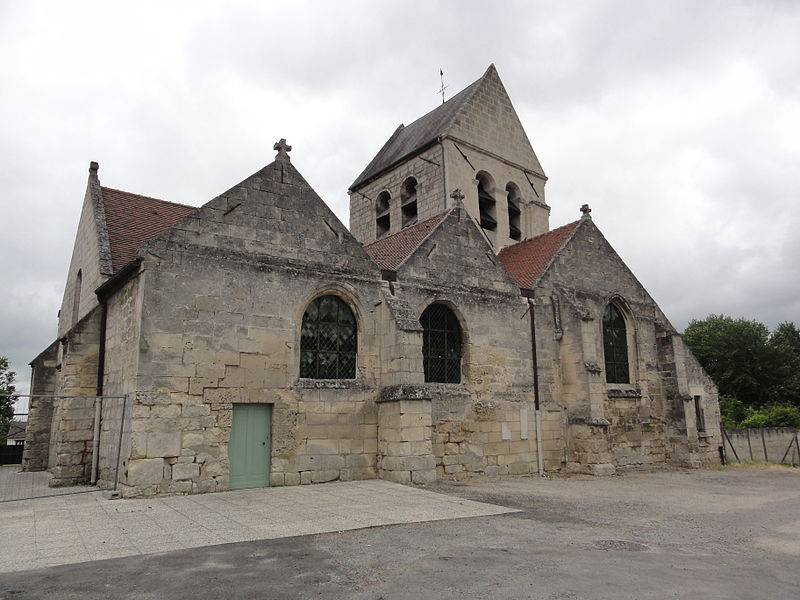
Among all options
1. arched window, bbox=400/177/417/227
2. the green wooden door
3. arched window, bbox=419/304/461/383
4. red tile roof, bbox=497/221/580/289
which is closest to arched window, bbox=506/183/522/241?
red tile roof, bbox=497/221/580/289

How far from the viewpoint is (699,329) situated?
43438 mm

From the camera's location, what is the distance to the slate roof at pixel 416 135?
2217cm

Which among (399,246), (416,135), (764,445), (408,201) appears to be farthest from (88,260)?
(764,445)

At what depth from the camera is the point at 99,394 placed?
1281cm

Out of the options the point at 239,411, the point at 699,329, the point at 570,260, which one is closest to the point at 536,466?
the point at 570,260

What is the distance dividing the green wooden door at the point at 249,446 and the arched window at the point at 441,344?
4143 mm

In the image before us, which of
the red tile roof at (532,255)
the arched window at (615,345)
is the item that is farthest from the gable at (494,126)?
the arched window at (615,345)

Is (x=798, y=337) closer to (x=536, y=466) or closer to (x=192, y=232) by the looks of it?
(x=536, y=466)

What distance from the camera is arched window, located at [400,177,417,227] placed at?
2272 cm

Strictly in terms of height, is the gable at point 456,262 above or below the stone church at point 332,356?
above

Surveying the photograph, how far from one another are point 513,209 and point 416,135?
495 centimetres

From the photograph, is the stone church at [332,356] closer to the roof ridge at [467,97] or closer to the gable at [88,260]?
the gable at [88,260]

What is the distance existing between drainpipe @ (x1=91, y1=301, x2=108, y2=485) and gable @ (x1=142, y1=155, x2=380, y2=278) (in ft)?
11.4

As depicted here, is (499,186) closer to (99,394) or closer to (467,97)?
(467,97)
